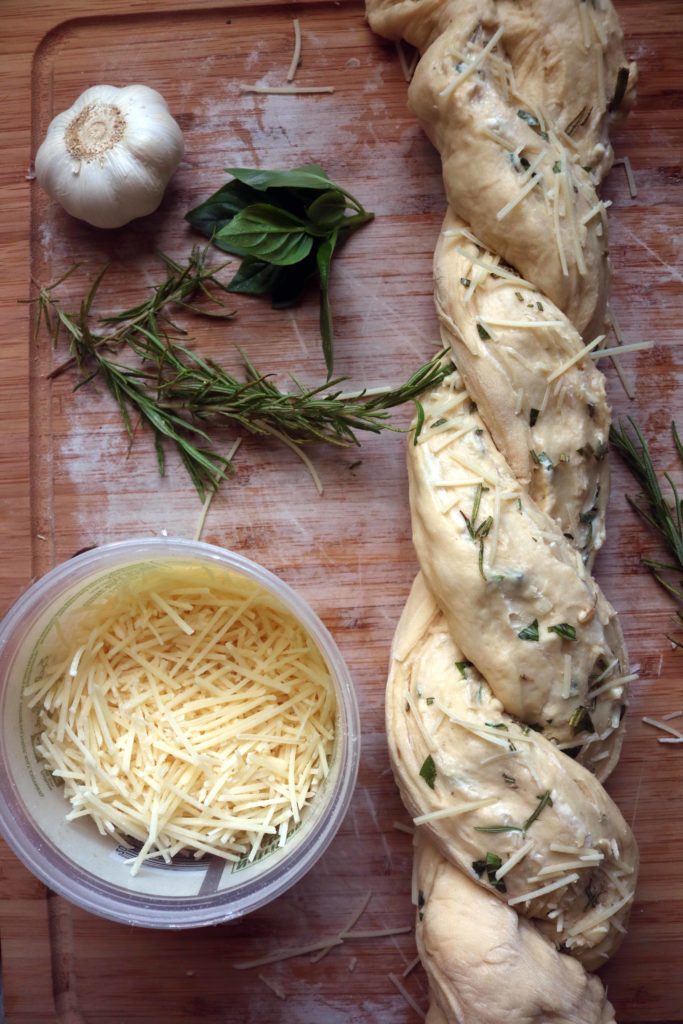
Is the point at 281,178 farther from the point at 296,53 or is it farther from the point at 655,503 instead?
the point at 655,503

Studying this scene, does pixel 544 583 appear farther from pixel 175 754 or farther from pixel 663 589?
pixel 175 754

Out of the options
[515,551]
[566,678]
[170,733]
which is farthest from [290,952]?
[515,551]

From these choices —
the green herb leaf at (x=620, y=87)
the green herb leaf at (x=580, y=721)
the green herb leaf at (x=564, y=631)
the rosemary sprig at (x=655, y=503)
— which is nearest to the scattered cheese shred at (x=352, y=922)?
the green herb leaf at (x=580, y=721)

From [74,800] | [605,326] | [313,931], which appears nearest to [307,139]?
[605,326]

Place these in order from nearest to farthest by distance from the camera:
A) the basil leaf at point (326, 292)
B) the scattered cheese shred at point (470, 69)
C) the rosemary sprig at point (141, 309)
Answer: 1. the scattered cheese shred at point (470, 69)
2. the basil leaf at point (326, 292)
3. the rosemary sprig at point (141, 309)

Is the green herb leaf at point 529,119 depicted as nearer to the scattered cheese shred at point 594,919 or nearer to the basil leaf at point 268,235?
the basil leaf at point 268,235

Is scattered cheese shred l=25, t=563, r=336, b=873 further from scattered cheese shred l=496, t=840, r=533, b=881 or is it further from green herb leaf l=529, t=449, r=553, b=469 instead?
green herb leaf l=529, t=449, r=553, b=469
